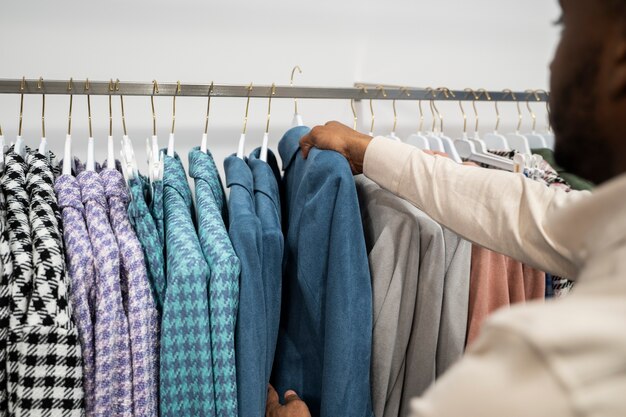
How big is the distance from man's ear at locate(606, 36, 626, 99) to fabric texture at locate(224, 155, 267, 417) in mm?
528

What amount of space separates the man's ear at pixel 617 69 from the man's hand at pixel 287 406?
670mm

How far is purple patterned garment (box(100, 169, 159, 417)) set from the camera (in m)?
0.79

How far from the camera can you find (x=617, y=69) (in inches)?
16.4

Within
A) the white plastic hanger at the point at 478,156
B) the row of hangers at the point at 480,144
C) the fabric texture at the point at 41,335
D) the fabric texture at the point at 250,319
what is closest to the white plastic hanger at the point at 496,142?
the row of hangers at the point at 480,144

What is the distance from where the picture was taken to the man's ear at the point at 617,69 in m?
0.41

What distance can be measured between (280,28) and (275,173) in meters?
0.55

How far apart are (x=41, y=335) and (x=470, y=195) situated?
0.62m

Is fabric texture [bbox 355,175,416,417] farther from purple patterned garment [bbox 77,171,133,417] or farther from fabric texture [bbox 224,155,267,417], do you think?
purple patterned garment [bbox 77,171,133,417]

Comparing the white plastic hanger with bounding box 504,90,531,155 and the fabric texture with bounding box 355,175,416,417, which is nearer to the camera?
the fabric texture with bounding box 355,175,416,417

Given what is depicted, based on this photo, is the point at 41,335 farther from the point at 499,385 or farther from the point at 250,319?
the point at 499,385

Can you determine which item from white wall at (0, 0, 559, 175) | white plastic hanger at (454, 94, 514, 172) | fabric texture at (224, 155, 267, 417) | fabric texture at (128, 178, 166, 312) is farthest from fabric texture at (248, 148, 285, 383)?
white wall at (0, 0, 559, 175)

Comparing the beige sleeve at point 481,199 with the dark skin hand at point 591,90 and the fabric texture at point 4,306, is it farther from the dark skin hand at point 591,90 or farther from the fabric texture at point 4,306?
the fabric texture at point 4,306

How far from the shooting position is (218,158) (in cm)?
151

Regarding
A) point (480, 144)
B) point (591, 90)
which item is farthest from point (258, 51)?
point (591, 90)
